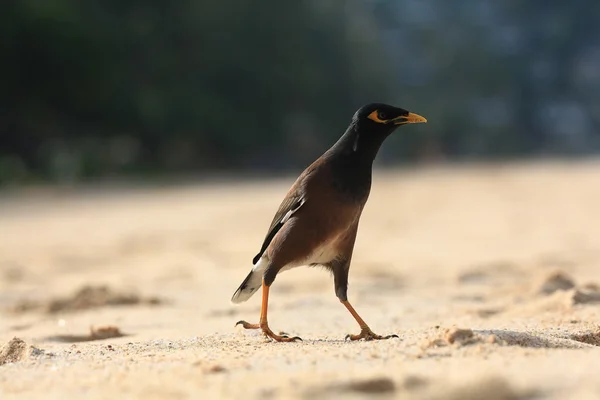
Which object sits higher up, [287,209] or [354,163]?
[354,163]

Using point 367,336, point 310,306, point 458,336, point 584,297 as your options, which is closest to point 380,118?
point 367,336

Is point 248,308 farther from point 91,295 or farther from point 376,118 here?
point 376,118

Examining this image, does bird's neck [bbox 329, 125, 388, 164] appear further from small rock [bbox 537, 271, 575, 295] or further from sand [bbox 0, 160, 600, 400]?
small rock [bbox 537, 271, 575, 295]

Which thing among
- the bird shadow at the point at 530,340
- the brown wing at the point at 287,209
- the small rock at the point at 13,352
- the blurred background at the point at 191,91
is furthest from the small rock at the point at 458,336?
the blurred background at the point at 191,91

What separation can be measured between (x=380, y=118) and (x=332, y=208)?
0.54 m

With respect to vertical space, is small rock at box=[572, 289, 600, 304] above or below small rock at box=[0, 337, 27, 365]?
below

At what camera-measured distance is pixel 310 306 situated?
Answer: 604 cm

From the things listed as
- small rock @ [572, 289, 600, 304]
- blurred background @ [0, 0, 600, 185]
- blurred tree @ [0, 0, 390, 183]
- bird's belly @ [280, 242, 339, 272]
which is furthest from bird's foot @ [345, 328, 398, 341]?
blurred tree @ [0, 0, 390, 183]

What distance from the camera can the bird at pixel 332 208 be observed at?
4000 millimetres

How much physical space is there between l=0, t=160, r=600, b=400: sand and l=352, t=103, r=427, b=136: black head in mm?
987

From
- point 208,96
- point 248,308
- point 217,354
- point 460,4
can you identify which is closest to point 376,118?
point 217,354

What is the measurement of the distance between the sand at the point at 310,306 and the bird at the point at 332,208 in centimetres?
36

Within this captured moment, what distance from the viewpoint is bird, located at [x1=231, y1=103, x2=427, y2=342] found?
4.00 meters

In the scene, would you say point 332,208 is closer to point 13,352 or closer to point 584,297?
point 13,352
